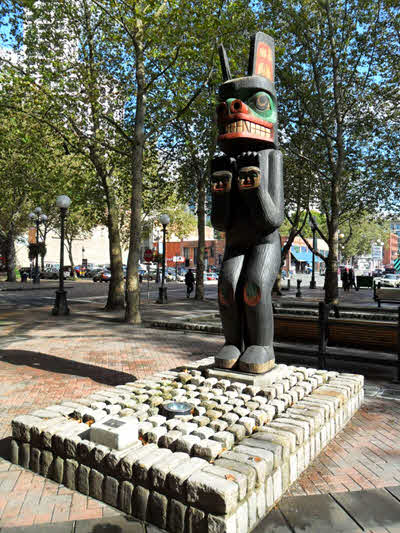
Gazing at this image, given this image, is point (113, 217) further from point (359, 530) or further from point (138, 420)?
point (359, 530)

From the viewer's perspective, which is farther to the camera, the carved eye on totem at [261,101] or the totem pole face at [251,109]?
the carved eye on totem at [261,101]

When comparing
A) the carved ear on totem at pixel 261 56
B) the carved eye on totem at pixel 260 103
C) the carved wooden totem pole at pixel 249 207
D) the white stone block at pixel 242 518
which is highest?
the carved ear on totem at pixel 261 56

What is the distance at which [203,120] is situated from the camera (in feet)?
62.7

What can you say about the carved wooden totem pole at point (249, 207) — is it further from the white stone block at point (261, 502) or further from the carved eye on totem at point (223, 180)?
the white stone block at point (261, 502)

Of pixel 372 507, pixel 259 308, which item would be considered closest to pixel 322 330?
pixel 259 308

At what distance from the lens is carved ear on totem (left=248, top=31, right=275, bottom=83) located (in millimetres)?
5219

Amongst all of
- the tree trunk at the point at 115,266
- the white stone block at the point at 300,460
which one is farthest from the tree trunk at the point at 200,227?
the white stone block at the point at 300,460

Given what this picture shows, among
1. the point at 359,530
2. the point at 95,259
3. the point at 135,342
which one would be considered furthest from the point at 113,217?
the point at 95,259

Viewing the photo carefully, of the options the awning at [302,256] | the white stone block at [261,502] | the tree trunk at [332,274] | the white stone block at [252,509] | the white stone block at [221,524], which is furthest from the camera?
the awning at [302,256]

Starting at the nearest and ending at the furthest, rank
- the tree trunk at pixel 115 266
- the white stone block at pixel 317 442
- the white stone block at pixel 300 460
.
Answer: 1. the white stone block at pixel 300 460
2. the white stone block at pixel 317 442
3. the tree trunk at pixel 115 266

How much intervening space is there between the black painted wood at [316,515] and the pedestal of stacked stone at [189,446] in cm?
15

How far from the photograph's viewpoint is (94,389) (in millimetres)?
5969

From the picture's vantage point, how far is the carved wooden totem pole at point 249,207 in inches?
193

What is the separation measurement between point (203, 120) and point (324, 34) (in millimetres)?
6109
